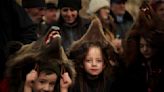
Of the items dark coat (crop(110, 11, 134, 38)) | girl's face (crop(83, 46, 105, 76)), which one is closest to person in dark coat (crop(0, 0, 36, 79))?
girl's face (crop(83, 46, 105, 76))

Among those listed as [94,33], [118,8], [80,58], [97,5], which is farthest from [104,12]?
[80,58]

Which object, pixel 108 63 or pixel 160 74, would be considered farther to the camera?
pixel 108 63

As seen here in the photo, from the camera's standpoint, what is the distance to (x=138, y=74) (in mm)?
2945

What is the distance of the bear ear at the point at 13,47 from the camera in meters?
2.89

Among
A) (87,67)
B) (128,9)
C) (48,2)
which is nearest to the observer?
(87,67)

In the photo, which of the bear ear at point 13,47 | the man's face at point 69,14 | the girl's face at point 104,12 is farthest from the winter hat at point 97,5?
the bear ear at point 13,47

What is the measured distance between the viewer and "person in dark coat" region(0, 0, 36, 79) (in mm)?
2891

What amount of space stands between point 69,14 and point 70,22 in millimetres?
75

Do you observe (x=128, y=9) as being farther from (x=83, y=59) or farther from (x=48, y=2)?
(x=83, y=59)

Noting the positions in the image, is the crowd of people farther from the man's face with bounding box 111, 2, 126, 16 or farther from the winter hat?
the man's face with bounding box 111, 2, 126, 16

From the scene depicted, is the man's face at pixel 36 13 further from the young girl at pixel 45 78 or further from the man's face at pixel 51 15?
the young girl at pixel 45 78

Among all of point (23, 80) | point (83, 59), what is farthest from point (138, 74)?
point (23, 80)

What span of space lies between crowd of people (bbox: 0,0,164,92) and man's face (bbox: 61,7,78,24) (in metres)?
0.70

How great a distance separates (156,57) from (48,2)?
1.84 metres
